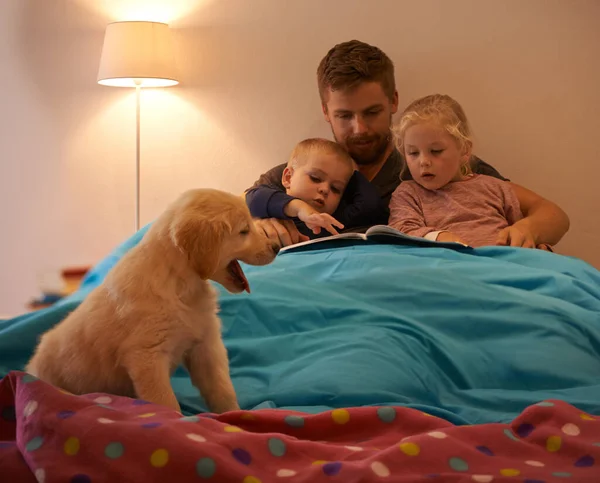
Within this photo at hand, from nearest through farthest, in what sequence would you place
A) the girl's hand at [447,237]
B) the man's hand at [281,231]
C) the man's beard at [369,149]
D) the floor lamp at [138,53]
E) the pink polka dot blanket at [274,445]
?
the pink polka dot blanket at [274,445]
the girl's hand at [447,237]
the man's hand at [281,231]
the man's beard at [369,149]
the floor lamp at [138,53]

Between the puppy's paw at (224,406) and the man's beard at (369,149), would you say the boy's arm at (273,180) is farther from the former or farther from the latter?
the puppy's paw at (224,406)

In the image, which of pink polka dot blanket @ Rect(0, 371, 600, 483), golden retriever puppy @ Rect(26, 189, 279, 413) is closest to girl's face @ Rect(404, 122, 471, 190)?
golden retriever puppy @ Rect(26, 189, 279, 413)

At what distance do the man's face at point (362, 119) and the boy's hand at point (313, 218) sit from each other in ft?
1.49

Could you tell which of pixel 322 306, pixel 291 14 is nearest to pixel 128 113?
pixel 291 14

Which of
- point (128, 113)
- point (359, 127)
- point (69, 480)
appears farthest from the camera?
point (128, 113)

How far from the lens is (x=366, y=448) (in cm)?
94

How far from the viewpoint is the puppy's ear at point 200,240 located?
1.22 meters

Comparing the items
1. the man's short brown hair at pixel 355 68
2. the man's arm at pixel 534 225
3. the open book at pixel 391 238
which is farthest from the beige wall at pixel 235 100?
the open book at pixel 391 238

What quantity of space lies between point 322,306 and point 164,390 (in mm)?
496

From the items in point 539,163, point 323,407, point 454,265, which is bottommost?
point 323,407

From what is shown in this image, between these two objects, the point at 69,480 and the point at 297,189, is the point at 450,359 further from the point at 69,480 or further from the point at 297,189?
the point at 297,189

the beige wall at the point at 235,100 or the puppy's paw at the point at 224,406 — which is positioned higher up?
the beige wall at the point at 235,100

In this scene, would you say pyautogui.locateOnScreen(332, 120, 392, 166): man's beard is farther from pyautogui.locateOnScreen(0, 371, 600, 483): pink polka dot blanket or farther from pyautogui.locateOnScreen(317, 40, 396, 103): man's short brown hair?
pyautogui.locateOnScreen(0, 371, 600, 483): pink polka dot blanket

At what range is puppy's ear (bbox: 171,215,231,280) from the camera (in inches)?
48.2
